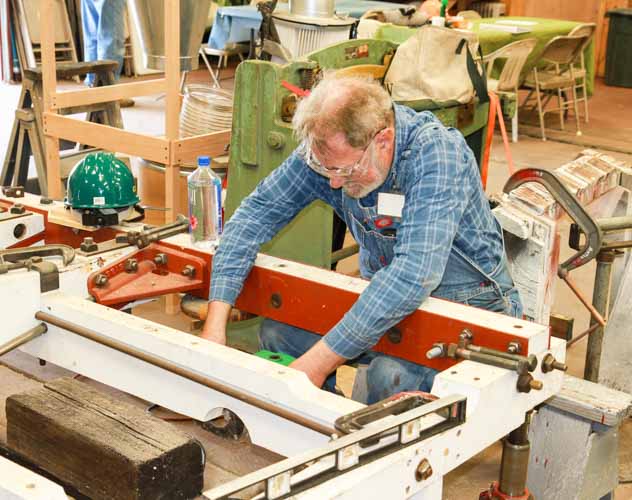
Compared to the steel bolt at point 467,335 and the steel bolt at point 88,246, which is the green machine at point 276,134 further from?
the steel bolt at point 467,335

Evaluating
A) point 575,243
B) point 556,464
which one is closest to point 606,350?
point 575,243

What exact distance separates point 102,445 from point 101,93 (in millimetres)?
2966

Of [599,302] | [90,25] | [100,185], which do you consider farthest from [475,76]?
[90,25]

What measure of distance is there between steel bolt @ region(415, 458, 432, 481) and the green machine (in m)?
1.92

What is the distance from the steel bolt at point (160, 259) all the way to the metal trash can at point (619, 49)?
9.45m

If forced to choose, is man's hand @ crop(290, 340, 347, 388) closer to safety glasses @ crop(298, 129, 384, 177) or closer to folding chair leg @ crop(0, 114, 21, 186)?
safety glasses @ crop(298, 129, 384, 177)

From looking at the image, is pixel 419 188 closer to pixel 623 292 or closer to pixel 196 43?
pixel 623 292

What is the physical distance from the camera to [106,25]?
8023mm

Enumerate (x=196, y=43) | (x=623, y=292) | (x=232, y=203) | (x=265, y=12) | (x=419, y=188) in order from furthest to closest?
1. (x=196, y=43)
2. (x=265, y=12)
3. (x=232, y=203)
4. (x=623, y=292)
5. (x=419, y=188)

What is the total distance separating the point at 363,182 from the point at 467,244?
34 centimetres

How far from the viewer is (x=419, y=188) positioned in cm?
226

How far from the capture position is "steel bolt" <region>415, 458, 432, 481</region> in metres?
1.59

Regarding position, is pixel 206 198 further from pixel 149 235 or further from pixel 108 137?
pixel 108 137

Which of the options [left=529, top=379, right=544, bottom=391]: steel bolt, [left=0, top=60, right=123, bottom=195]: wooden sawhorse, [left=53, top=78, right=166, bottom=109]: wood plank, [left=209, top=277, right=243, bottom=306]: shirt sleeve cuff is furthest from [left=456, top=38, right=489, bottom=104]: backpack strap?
[left=529, top=379, right=544, bottom=391]: steel bolt
